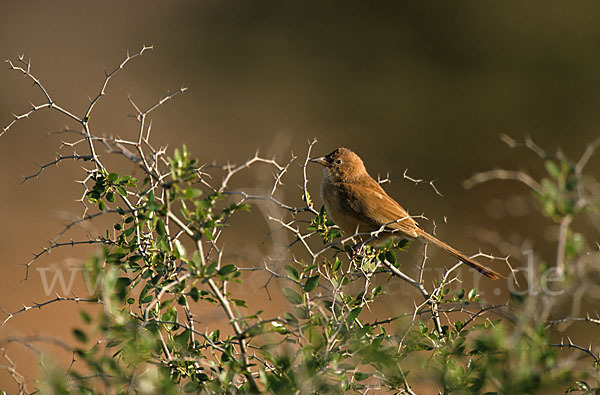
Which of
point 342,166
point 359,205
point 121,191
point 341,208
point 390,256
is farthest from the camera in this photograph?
point 342,166

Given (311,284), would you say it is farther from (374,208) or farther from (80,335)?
(374,208)

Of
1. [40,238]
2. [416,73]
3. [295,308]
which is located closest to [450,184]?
[416,73]

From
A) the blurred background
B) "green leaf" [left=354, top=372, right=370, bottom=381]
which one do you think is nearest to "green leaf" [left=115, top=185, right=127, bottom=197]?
"green leaf" [left=354, top=372, right=370, bottom=381]

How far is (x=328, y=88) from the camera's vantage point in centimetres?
1720

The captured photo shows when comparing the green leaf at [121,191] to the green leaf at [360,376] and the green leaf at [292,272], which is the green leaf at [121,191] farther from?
the green leaf at [360,376]

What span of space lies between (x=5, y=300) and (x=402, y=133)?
930cm

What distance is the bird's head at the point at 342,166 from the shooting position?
5.65 metres

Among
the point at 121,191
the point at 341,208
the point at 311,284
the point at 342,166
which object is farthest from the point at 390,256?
the point at 342,166

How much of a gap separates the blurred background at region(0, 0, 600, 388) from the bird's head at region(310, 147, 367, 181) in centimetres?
612

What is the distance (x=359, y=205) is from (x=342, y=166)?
1.92ft

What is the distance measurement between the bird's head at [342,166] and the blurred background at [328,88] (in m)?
6.12

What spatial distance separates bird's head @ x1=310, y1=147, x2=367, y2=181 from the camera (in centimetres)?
565

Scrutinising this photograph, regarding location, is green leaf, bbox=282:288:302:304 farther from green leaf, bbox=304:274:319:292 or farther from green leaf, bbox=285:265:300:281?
green leaf, bbox=285:265:300:281

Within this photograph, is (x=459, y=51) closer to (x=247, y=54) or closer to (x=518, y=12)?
(x=518, y=12)
